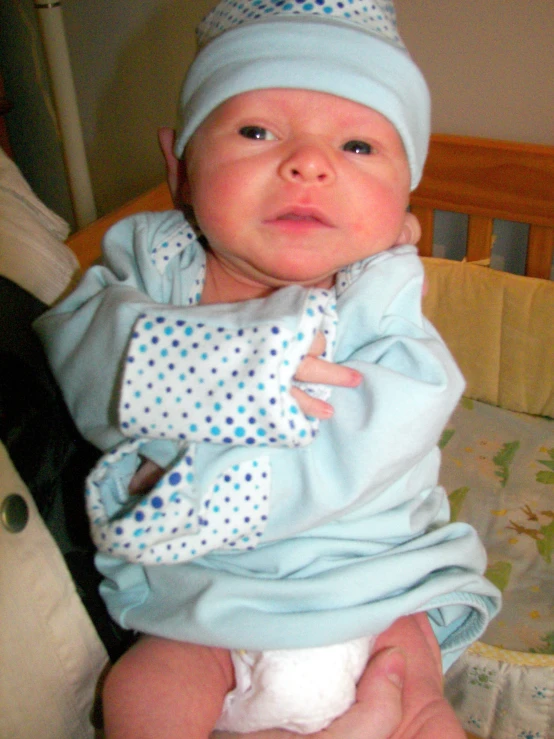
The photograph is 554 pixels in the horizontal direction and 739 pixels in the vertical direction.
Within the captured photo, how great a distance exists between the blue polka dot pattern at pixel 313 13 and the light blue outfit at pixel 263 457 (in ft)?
0.75

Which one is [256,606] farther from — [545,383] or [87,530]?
[545,383]

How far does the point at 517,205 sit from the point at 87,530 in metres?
1.04

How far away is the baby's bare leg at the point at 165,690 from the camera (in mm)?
569

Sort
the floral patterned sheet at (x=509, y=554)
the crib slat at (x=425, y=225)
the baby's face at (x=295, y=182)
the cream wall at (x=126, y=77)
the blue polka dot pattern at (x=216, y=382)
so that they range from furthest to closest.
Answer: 1. the cream wall at (x=126, y=77)
2. the crib slat at (x=425, y=225)
3. the floral patterned sheet at (x=509, y=554)
4. the baby's face at (x=295, y=182)
5. the blue polka dot pattern at (x=216, y=382)

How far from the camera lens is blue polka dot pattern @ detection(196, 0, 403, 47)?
2.19 feet

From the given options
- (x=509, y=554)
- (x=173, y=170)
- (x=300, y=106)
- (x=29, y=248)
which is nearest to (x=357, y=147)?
(x=300, y=106)

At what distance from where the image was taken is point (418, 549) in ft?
2.21

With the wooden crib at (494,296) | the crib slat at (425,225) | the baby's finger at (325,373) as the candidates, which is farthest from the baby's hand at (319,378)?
the crib slat at (425,225)

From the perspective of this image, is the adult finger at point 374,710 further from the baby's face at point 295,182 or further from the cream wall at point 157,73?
the cream wall at point 157,73

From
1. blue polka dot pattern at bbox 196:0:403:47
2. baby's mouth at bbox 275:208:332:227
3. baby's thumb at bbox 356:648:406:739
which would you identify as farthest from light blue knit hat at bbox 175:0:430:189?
baby's thumb at bbox 356:648:406:739

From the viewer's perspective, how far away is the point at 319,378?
0.57m

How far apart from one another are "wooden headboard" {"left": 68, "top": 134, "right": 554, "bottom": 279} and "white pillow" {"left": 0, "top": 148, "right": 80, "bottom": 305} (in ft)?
1.42

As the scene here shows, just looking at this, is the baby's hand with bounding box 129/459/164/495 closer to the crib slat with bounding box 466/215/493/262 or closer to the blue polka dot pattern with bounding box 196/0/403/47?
the blue polka dot pattern with bounding box 196/0/403/47

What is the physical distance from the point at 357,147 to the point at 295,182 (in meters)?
0.09
